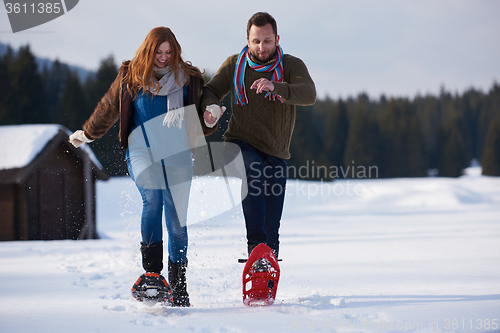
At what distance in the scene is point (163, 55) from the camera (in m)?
3.03

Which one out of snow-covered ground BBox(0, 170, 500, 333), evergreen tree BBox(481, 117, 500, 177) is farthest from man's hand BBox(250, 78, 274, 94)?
evergreen tree BBox(481, 117, 500, 177)

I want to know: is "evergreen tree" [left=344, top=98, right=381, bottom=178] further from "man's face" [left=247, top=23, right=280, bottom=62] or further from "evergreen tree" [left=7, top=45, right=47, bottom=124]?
"man's face" [left=247, top=23, right=280, bottom=62]

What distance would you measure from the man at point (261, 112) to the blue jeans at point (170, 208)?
1.33 ft

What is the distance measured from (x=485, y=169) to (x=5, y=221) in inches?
1859

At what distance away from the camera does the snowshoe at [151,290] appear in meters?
2.81

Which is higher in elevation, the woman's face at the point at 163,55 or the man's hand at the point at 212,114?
the woman's face at the point at 163,55

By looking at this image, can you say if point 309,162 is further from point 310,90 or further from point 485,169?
point 310,90

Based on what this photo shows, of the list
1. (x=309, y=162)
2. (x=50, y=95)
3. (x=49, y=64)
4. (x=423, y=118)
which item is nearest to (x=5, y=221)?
(x=309, y=162)

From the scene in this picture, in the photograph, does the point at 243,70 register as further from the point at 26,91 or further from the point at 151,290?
the point at 26,91

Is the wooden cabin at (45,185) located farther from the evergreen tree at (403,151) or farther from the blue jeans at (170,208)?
the evergreen tree at (403,151)

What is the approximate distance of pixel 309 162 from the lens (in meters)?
37.9

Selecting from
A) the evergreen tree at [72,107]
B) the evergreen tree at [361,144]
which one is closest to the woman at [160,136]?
the evergreen tree at [72,107]

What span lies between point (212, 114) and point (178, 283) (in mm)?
1138

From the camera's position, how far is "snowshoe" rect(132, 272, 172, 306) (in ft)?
9.21
